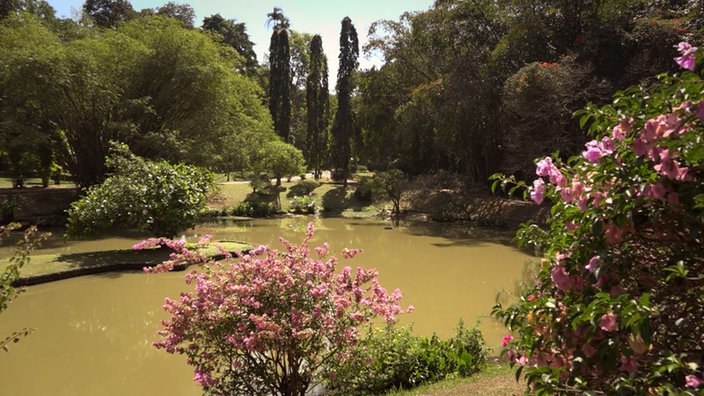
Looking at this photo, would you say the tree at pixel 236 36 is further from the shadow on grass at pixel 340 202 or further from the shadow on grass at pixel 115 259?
the shadow on grass at pixel 115 259

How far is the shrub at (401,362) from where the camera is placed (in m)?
5.50

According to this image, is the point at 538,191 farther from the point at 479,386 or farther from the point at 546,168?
the point at 479,386

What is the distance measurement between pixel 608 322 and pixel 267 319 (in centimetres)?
341

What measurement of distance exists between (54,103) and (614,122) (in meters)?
22.7

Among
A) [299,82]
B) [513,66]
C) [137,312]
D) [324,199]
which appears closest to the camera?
[137,312]

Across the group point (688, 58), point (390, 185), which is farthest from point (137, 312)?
point (390, 185)

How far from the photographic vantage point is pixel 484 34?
26.3m

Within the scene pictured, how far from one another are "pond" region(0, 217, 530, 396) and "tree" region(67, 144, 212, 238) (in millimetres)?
1877

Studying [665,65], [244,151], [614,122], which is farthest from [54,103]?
[665,65]

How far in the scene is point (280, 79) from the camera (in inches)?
1476

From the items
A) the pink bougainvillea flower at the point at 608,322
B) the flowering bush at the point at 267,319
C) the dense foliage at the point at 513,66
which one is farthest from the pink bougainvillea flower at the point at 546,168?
the dense foliage at the point at 513,66

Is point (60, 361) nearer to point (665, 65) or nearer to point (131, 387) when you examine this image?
point (131, 387)

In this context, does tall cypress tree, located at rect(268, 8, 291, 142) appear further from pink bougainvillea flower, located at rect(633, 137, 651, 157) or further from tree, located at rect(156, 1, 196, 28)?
pink bougainvillea flower, located at rect(633, 137, 651, 157)

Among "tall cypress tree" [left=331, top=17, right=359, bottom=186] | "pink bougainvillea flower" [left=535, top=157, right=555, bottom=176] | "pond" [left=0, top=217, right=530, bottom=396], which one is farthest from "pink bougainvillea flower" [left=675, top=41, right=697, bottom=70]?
"tall cypress tree" [left=331, top=17, right=359, bottom=186]
